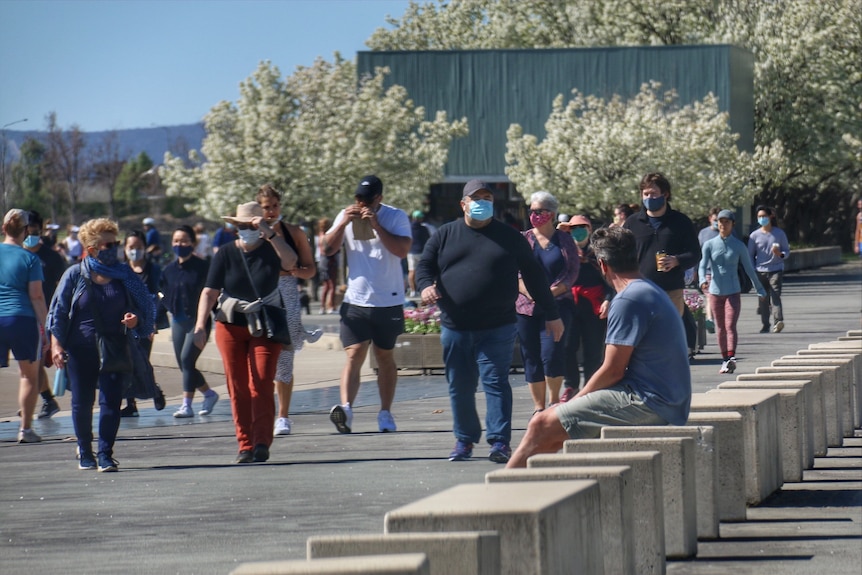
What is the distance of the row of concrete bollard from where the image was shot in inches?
207

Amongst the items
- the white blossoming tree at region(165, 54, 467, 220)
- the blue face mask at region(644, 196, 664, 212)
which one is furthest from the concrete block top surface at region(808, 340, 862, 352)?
the white blossoming tree at region(165, 54, 467, 220)

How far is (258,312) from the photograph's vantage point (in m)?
11.6

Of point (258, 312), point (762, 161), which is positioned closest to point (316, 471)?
point (258, 312)

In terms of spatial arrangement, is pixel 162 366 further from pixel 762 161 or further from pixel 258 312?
pixel 762 161

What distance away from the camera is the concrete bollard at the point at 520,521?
18.3ft

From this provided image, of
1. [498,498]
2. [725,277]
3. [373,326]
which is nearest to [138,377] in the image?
[373,326]

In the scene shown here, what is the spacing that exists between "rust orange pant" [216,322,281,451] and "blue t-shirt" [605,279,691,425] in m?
3.58

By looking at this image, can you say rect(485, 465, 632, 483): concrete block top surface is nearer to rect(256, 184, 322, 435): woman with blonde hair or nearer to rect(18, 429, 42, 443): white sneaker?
rect(256, 184, 322, 435): woman with blonde hair

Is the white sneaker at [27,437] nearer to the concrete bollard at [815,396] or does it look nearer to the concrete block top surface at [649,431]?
the concrete bollard at [815,396]

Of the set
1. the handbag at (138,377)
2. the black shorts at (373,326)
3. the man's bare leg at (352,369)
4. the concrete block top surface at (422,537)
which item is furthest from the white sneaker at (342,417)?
the concrete block top surface at (422,537)

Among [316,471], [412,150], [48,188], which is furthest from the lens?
[48,188]

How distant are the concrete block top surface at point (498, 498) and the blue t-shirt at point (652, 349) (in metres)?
2.15

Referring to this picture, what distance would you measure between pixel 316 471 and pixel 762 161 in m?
42.0

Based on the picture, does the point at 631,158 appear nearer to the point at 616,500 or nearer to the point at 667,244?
the point at 667,244
